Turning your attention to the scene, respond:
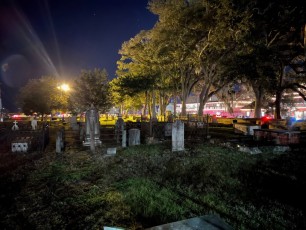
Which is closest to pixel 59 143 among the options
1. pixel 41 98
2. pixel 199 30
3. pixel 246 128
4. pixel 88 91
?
pixel 246 128

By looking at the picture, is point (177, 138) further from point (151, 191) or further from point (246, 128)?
point (246, 128)

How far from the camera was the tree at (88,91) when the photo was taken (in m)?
25.7

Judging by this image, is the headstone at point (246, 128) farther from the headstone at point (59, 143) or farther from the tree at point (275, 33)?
the headstone at point (59, 143)

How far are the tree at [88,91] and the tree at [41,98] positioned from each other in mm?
11220

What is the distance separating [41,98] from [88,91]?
1428 centimetres

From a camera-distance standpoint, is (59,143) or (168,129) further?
(168,129)

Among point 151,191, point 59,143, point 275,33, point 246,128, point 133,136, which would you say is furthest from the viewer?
point 275,33

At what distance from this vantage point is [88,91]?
26.0 metres

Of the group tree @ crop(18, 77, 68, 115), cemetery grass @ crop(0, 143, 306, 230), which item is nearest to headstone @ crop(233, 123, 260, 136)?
cemetery grass @ crop(0, 143, 306, 230)

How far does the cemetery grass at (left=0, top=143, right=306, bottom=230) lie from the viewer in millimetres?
3836

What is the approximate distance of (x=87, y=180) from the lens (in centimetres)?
623

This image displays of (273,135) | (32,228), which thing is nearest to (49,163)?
(32,228)

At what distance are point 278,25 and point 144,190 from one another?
2354 centimetres

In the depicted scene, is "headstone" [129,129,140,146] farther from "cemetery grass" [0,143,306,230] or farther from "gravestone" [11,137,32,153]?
"gravestone" [11,137,32,153]
